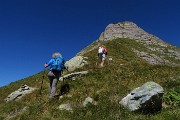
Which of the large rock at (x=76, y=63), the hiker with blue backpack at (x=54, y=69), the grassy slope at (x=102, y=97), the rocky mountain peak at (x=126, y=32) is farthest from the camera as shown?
the rocky mountain peak at (x=126, y=32)

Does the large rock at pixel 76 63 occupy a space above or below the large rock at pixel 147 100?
above

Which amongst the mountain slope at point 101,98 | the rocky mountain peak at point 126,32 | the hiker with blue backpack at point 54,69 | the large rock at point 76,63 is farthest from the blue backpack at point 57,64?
the rocky mountain peak at point 126,32

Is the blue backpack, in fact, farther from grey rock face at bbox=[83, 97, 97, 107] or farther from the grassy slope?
grey rock face at bbox=[83, 97, 97, 107]

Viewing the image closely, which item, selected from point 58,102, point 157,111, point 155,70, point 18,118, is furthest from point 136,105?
point 155,70

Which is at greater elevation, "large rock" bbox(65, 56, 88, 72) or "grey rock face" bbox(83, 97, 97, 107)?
"large rock" bbox(65, 56, 88, 72)

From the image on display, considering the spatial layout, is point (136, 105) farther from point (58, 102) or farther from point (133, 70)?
point (133, 70)

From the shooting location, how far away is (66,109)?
14289mm

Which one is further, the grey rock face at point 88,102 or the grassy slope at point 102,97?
the grey rock face at point 88,102

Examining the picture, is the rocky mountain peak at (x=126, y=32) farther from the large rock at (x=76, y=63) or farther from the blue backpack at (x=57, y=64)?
the blue backpack at (x=57, y=64)

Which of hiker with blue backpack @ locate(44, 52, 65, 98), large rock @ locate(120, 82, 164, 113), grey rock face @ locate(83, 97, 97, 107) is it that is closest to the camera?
large rock @ locate(120, 82, 164, 113)

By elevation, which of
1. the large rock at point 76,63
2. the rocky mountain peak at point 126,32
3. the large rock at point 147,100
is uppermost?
the rocky mountain peak at point 126,32

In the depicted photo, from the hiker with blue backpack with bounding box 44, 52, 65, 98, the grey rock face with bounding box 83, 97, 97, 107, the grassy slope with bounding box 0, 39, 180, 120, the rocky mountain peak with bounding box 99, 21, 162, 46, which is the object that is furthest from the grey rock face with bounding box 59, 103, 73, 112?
the rocky mountain peak with bounding box 99, 21, 162, 46

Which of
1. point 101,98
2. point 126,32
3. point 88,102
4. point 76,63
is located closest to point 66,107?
point 88,102

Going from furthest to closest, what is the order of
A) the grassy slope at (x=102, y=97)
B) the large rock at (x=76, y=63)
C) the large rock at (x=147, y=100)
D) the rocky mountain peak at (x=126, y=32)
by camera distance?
the rocky mountain peak at (x=126, y=32) → the large rock at (x=76, y=63) → the grassy slope at (x=102, y=97) → the large rock at (x=147, y=100)
